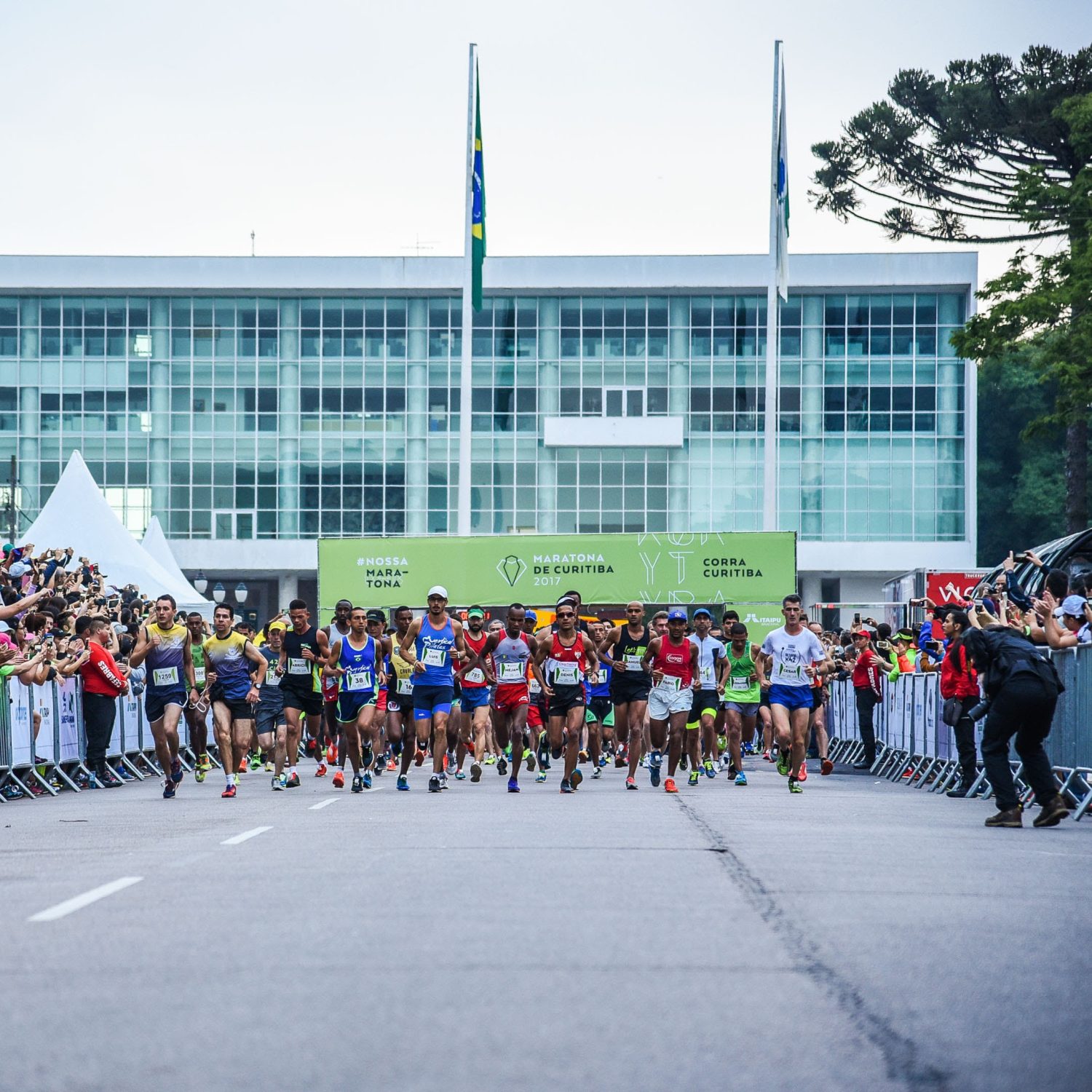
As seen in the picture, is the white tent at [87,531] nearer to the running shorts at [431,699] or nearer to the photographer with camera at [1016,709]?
the running shorts at [431,699]

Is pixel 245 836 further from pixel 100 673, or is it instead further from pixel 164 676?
pixel 100 673

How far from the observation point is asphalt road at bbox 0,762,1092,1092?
16.6 ft

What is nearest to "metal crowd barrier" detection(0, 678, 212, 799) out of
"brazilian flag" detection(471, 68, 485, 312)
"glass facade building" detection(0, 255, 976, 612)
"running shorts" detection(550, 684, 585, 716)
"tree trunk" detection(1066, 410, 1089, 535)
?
"running shorts" detection(550, 684, 585, 716)

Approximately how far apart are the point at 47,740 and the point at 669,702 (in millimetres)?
6532

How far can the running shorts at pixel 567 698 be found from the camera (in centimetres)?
1936

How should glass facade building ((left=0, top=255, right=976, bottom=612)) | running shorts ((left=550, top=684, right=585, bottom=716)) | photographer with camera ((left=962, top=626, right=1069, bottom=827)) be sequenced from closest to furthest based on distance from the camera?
photographer with camera ((left=962, top=626, right=1069, bottom=827)) → running shorts ((left=550, top=684, right=585, bottom=716)) → glass facade building ((left=0, top=255, right=976, bottom=612))

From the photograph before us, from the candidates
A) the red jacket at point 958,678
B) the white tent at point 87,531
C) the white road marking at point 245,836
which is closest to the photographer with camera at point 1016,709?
the red jacket at point 958,678

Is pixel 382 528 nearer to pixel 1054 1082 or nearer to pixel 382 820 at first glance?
pixel 382 820

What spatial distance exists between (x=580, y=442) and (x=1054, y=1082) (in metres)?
69.0

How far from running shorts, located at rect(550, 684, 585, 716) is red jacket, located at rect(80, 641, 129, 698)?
5.08 metres

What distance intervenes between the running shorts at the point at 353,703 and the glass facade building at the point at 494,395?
2150 inches

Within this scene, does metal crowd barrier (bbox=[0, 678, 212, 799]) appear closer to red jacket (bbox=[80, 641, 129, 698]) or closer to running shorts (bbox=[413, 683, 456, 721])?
red jacket (bbox=[80, 641, 129, 698])

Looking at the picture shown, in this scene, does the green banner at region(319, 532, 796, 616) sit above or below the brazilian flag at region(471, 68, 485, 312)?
below

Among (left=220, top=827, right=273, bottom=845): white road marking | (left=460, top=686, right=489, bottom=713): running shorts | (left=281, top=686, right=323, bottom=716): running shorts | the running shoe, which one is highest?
(left=460, top=686, right=489, bottom=713): running shorts
